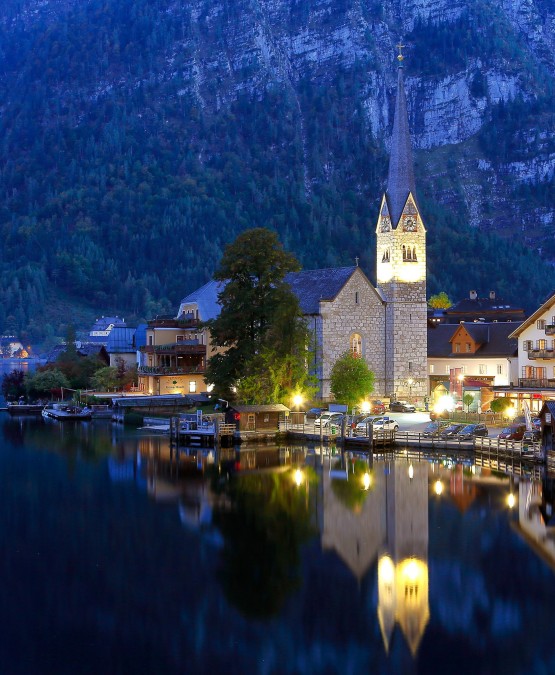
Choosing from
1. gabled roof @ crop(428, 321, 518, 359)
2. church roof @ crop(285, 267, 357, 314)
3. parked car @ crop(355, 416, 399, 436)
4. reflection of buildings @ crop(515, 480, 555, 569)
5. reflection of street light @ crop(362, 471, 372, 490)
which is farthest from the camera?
gabled roof @ crop(428, 321, 518, 359)

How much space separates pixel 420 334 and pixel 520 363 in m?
12.4

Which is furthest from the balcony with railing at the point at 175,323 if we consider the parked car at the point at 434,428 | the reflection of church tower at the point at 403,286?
the parked car at the point at 434,428

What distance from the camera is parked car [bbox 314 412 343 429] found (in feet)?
227

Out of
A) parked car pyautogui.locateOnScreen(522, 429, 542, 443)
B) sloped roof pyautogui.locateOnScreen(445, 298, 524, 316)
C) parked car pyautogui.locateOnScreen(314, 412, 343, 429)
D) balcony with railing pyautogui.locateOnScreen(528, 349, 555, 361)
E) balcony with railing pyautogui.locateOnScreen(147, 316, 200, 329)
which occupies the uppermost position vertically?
sloped roof pyautogui.locateOnScreen(445, 298, 524, 316)

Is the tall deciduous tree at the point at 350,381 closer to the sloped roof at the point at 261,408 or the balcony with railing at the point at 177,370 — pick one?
the sloped roof at the point at 261,408

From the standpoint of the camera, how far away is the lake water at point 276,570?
29.4m

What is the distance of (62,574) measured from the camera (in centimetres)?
3634

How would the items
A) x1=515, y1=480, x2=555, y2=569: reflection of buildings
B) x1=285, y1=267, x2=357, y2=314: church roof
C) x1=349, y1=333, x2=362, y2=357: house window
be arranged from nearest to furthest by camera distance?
x1=515, y1=480, x2=555, y2=569: reflection of buildings, x1=285, y1=267, x2=357, y2=314: church roof, x1=349, y1=333, x2=362, y2=357: house window

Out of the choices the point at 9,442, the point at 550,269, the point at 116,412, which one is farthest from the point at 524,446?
the point at 550,269

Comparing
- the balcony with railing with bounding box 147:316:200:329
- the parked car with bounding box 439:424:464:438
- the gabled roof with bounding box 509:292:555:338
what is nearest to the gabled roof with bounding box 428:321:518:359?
the gabled roof with bounding box 509:292:555:338

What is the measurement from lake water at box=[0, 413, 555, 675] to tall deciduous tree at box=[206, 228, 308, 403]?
48.1 feet

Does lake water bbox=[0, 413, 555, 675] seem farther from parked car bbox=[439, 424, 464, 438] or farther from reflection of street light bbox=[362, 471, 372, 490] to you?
parked car bbox=[439, 424, 464, 438]

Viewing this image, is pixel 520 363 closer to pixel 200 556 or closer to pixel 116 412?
pixel 116 412

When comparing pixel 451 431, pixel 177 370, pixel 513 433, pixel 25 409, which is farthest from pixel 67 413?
pixel 513 433
